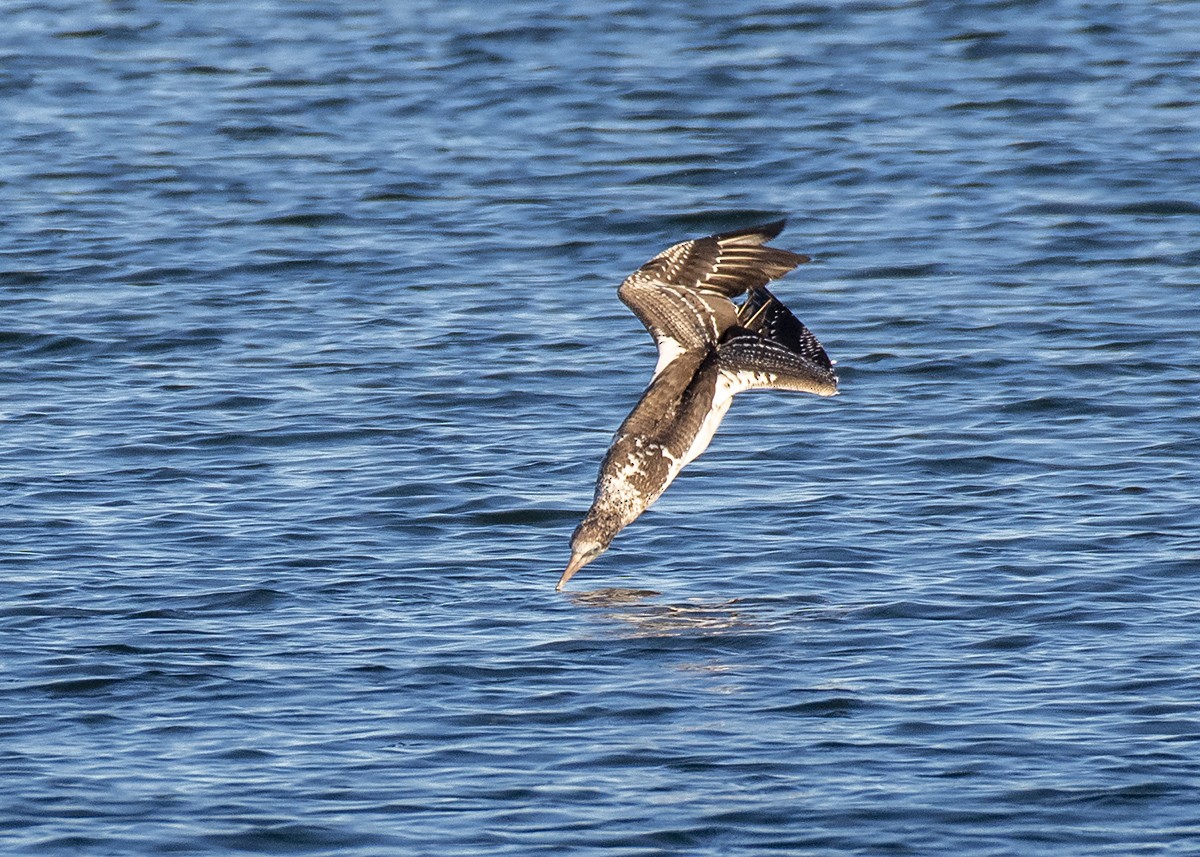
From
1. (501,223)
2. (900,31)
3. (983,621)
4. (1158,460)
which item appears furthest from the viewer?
(900,31)

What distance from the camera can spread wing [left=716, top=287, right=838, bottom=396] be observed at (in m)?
10.5

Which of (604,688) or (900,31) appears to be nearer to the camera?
(604,688)

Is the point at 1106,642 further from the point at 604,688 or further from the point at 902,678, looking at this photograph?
the point at 604,688

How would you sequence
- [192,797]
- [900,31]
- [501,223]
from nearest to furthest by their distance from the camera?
[192,797] → [501,223] → [900,31]

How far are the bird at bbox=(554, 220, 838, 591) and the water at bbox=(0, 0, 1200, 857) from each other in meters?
0.57

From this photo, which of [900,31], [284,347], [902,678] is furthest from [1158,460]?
[900,31]

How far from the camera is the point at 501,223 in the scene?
60.0ft

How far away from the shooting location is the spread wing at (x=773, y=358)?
10547 millimetres

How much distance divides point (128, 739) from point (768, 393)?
6.58m

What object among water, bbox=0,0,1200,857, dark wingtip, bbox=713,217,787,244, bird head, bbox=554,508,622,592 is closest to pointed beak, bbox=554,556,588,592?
bird head, bbox=554,508,622,592

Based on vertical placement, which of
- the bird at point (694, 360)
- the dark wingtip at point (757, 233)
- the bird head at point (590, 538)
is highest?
the dark wingtip at point (757, 233)

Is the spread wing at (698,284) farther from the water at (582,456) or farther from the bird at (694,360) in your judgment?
the water at (582,456)

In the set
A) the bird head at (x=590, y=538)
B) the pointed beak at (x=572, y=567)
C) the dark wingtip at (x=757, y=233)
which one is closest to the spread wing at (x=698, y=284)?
the dark wingtip at (x=757, y=233)

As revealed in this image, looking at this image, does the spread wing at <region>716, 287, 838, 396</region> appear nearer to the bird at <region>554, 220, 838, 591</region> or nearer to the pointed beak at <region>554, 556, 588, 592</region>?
the bird at <region>554, 220, 838, 591</region>
